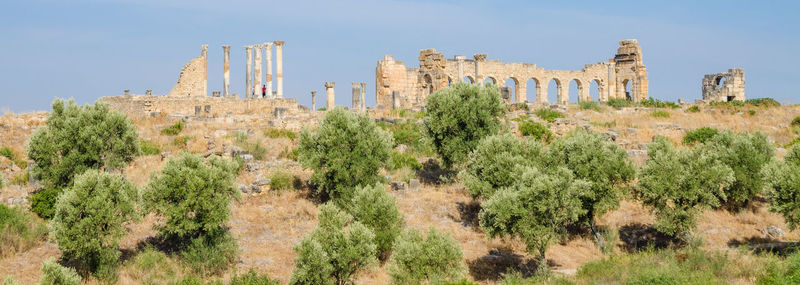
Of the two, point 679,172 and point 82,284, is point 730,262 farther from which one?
point 82,284

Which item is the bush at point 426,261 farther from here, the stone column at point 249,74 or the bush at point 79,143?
the stone column at point 249,74

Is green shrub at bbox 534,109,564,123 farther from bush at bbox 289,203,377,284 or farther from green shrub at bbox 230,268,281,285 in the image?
green shrub at bbox 230,268,281,285

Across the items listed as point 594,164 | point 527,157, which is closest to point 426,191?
point 527,157

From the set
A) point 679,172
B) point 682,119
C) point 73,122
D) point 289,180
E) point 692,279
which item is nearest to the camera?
point 692,279

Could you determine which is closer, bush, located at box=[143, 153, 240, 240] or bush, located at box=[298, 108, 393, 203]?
bush, located at box=[143, 153, 240, 240]

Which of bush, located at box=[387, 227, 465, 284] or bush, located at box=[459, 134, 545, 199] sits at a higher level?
bush, located at box=[459, 134, 545, 199]

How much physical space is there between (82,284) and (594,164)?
1424cm

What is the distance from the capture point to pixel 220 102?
41.1 metres

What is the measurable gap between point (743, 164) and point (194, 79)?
104 feet

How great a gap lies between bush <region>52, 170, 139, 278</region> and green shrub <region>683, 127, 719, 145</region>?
24.1 meters

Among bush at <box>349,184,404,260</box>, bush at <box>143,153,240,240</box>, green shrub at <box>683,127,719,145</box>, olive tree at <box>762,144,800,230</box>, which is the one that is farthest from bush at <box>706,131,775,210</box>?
bush at <box>143,153,240,240</box>

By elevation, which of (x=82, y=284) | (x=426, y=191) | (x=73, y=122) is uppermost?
(x=73, y=122)

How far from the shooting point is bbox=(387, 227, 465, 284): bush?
56.8 ft

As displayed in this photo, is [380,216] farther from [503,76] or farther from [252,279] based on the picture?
[503,76]
